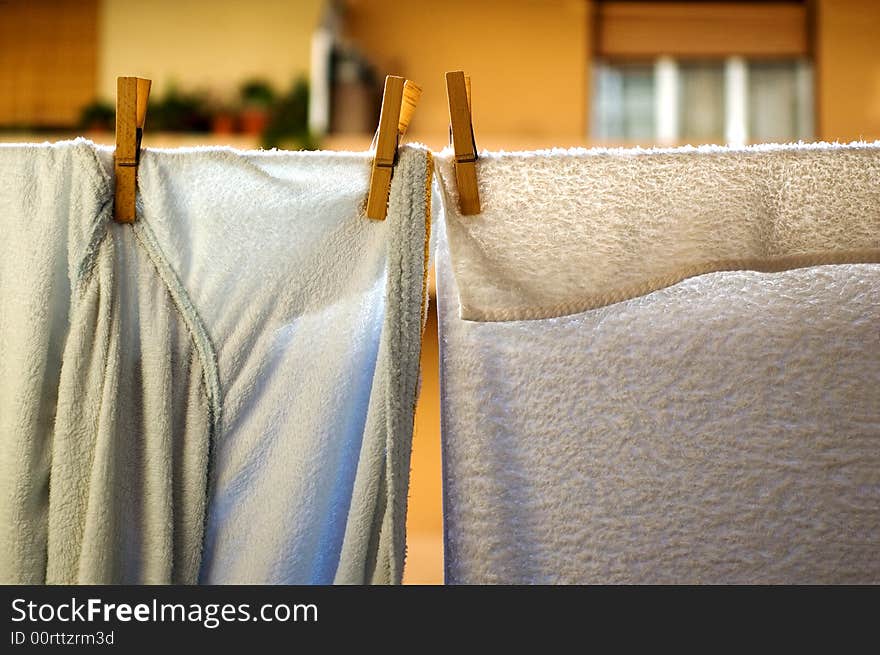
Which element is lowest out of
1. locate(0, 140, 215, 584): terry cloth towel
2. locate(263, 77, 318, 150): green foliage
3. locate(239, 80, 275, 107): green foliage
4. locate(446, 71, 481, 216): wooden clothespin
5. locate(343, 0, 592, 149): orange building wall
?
locate(0, 140, 215, 584): terry cloth towel

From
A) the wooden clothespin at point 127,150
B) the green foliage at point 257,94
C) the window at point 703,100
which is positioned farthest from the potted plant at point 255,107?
the wooden clothespin at point 127,150

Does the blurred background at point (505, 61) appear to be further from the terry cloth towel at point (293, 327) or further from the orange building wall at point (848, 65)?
the terry cloth towel at point (293, 327)

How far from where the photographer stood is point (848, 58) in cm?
232

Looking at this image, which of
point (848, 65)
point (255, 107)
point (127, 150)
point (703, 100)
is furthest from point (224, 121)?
point (127, 150)

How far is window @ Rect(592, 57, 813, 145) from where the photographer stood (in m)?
2.38

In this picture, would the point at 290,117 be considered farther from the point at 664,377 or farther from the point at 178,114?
the point at 664,377

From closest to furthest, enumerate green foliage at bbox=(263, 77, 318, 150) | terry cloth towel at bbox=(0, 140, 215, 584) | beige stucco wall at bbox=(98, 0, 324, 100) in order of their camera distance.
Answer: terry cloth towel at bbox=(0, 140, 215, 584)
green foliage at bbox=(263, 77, 318, 150)
beige stucco wall at bbox=(98, 0, 324, 100)

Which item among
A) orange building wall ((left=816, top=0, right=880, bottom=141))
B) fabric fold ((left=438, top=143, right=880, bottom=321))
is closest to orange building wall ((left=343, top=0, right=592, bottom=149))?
orange building wall ((left=816, top=0, right=880, bottom=141))

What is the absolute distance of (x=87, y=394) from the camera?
21.1 inches

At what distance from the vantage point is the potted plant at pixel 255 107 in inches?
89.7

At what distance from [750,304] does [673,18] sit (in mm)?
2031

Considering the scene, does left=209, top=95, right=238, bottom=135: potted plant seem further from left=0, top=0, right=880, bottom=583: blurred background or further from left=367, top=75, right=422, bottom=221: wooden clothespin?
left=367, top=75, right=422, bottom=221: wooden clothespin

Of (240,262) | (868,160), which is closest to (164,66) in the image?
(240,262)
